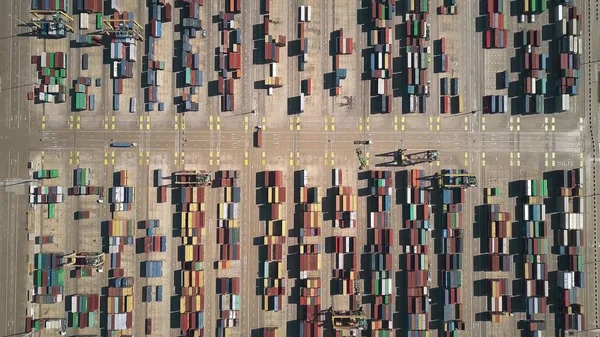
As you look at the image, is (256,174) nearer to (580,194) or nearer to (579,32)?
(580,194)

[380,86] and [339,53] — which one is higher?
[339,53]

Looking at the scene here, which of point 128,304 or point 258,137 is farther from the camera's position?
point 258,137

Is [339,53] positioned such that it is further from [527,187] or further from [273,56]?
[527,187]

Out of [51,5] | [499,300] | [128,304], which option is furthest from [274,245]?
[51,5]

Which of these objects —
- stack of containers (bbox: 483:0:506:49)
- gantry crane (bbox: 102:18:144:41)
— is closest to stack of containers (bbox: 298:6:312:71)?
stack of containers (bbox: 483:0:506:49)

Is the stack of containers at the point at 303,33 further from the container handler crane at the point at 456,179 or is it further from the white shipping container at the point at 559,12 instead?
the white shipping container at the point at 559,12

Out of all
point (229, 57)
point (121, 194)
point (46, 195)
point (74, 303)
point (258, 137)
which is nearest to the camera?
point (74, 303)
